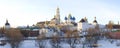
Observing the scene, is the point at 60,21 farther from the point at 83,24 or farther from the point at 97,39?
the point at 97,39

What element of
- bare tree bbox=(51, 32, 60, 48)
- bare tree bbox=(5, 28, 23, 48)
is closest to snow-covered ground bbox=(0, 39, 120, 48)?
bare tree bbox=(51, 32, 60, 48)

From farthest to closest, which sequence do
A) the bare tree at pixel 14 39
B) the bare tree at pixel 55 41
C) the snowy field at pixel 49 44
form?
the bare tree at pixel 55 41 → the snowy field at pixel 49 44 → the bare tree at pixel 14 39

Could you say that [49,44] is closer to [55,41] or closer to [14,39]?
[55,41]

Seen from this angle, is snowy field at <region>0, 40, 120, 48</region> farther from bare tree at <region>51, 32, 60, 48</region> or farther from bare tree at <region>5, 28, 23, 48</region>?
bare tree at <region>5, 28, 23, 48</region>

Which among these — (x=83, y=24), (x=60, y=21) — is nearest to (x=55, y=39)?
(x=83, y=24)

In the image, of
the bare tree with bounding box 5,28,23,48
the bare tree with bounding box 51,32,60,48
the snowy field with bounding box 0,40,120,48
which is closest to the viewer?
the bare tree with bounding box 5,28,23,48

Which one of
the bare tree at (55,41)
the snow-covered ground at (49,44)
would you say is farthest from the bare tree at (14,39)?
the bare tree at (55,41)

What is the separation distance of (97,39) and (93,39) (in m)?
0.77

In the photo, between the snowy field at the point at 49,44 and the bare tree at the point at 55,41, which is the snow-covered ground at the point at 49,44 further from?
the bare tree at the point at 55,41

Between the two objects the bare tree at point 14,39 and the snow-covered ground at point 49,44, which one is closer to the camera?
the bare tree at point 14,39

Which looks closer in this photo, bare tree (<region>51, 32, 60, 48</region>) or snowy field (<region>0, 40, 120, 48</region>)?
snowy field (<region>0, 40, 120, 48</region>)

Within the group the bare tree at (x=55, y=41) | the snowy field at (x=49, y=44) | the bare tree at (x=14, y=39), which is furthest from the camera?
the bare tree at (x=55, y=41)

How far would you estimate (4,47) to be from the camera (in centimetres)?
2514

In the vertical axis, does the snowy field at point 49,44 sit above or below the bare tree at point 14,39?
below
